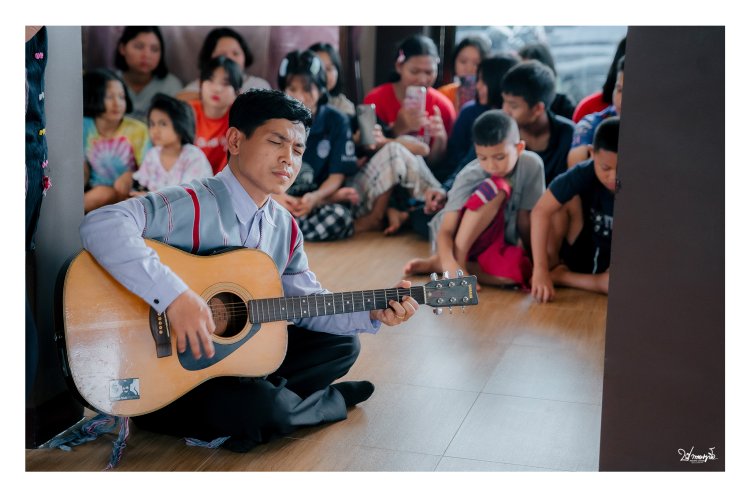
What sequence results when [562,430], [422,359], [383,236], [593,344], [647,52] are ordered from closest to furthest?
[647,52] < [562,430] < [422,359] < [593,344] < [383,236]

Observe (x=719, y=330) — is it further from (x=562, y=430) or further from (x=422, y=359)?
(x=422, y=359)

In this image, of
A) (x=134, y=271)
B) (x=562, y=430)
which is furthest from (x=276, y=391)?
(x=562, y=430)

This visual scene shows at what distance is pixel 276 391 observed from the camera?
2107 mm

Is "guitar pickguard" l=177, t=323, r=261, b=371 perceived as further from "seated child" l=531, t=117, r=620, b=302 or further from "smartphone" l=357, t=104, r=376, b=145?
"seated child" l=531, t=117, r=620, b=302

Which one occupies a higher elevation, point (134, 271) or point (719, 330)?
point (134, 271)

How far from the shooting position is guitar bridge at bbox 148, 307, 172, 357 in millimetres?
1954

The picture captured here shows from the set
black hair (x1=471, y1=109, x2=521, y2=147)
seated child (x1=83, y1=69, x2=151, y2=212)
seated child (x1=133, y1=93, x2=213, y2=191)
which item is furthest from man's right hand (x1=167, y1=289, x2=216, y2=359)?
seated child (x1=83, y1=69, x2=151, y2=212)

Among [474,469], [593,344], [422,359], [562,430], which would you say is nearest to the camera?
[474,469]

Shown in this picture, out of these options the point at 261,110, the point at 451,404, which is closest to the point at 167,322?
the point at 261,110

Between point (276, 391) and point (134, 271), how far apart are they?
461 millimetres

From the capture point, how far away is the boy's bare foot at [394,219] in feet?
11.6

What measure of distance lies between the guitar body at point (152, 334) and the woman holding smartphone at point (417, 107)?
1661 mm

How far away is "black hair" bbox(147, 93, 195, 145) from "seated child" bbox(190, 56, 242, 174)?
0.13ft

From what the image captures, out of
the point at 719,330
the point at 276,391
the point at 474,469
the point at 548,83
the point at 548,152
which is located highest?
the point at 548,83
